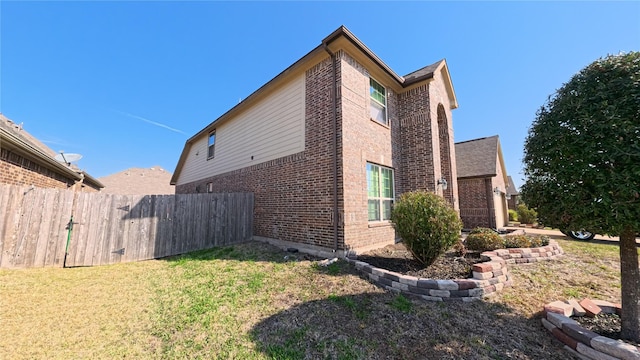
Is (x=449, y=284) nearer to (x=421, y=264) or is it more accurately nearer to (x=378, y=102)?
→ (x=421, y=264)

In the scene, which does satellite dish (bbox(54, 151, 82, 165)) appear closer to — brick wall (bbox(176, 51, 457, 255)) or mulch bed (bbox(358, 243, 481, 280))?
brick wall (bbox(176, 51, 457, 255))

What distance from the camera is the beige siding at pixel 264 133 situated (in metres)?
7.81

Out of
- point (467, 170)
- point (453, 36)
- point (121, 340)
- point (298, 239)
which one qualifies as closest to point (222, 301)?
point (121, 340)

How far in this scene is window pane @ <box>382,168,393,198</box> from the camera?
26.1 feet

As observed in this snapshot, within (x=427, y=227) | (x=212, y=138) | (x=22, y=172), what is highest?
(x=212, y=138)

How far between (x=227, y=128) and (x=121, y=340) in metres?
10.7

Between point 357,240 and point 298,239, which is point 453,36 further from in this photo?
point 298,239

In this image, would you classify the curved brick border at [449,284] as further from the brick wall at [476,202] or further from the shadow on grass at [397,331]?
the brick wall at [476,202]

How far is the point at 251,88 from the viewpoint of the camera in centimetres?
965

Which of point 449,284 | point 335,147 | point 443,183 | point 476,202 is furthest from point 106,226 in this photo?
point 476,202

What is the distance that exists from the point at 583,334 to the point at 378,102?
744 cm

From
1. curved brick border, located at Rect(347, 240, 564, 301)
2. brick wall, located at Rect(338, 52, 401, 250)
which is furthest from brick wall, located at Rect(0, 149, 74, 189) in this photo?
curved brick border, located at Rect(347, 240, 564, 301)

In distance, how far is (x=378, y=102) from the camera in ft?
27.1

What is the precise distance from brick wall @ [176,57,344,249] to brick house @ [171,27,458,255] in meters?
0.03
